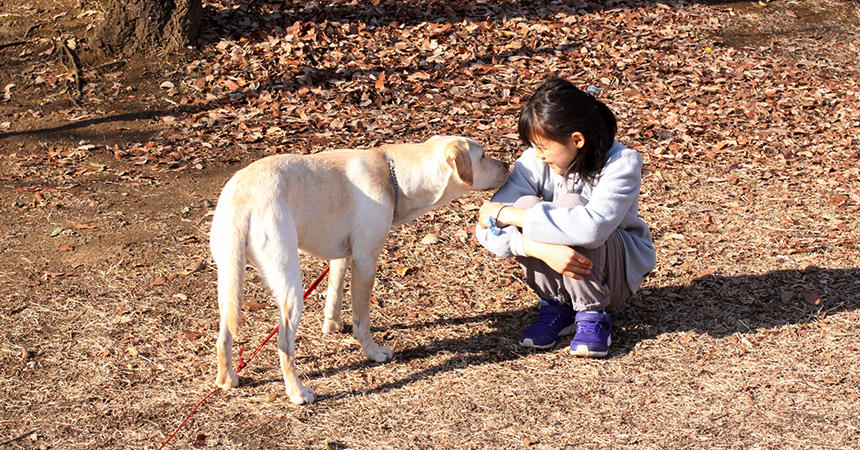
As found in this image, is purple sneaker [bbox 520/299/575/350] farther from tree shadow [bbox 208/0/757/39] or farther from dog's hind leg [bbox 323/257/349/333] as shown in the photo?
tree shadow [bbox 208/0/757/39]

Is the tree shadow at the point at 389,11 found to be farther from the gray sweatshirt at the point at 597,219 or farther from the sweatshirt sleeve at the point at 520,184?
the gray sweatshirt at the point at 597,219

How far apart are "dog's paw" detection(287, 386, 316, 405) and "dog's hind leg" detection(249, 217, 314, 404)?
0.82ft

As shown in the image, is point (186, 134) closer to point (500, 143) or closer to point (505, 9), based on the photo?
point (500, 143)

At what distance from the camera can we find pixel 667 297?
→ 4.90m

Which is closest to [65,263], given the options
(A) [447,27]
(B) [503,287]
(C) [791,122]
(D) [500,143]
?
(B) [503,287]

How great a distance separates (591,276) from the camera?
416 cm

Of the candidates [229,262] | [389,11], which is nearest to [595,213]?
[229,262]

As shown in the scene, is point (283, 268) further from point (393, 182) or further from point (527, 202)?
point (527, 202)

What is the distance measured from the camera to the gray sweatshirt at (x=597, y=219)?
396 centimetres

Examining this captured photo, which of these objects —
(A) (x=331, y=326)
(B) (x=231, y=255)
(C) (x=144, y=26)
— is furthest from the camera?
(C) (x=144, y=26)

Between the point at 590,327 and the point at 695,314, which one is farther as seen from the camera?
the point at 695,314

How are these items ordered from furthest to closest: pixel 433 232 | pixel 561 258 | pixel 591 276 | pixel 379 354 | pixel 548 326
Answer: pixel 433 232
pixel 548 326
pixel 379 354
pixel 591 276
pixel 561 258

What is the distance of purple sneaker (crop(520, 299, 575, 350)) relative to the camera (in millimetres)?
4387

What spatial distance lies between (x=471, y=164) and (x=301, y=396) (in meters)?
1.49
